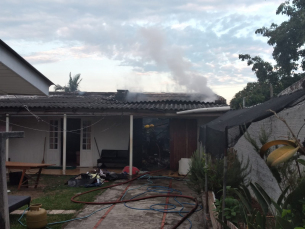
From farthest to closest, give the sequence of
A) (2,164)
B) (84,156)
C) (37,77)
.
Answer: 1. (84,156)
2. (37,77)
3. (2,164)

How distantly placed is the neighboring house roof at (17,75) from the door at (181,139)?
678 centimetres

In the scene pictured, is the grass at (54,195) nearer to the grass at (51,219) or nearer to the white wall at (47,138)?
the grass at (51,219)

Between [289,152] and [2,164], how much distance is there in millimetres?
2885

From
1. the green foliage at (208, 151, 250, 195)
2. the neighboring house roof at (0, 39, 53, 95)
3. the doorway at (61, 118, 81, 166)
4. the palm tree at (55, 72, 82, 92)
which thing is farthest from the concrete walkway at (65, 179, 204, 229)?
the palm tree at (55, 72, 82, 92)

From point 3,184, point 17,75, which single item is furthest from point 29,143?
point 3,184

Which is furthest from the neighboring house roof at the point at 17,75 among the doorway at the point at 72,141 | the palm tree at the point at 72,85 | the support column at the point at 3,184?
the palm tree at the point at 72,85

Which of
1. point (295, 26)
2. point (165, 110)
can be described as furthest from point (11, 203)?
point (295, 26)

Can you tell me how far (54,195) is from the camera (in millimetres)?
8008

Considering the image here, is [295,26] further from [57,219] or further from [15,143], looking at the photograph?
[15,143]

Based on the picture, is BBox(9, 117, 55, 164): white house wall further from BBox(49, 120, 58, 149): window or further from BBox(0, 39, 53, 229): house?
BBox(0, 39, 53, 229): house

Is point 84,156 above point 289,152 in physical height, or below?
below

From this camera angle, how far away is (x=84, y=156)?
42.5ft

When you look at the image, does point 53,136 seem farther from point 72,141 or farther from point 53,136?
point 72,141

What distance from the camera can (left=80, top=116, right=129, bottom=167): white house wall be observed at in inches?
514
